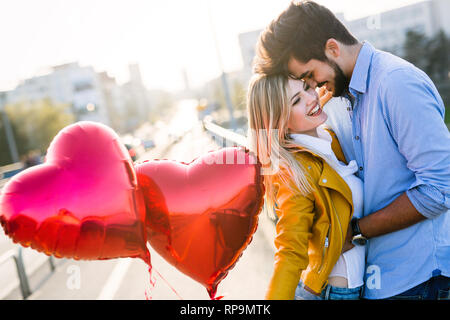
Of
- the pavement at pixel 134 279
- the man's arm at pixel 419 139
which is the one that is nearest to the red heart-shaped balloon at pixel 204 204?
the man's arm at pixel 419 139

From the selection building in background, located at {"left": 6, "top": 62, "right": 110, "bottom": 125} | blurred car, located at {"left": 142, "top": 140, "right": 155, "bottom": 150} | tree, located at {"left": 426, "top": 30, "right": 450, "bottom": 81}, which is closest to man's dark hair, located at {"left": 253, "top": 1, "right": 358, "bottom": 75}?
blurred car, located at {"left": 142, "top": 140, "right": 155, "bottom": 150}

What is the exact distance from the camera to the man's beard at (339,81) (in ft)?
6.13

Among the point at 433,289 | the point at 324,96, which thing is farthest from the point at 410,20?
the point at 433,289

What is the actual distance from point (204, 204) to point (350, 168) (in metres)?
0.68

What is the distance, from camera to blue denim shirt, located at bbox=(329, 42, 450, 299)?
1.50m

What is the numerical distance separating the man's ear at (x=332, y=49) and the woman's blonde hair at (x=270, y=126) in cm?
23

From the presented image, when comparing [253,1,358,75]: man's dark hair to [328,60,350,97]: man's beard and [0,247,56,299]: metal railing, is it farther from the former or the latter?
[0,247,56,299]: metal railing

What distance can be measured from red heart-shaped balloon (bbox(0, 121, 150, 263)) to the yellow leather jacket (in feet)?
1.86

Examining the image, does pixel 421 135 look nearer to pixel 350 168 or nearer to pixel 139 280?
pixel 350 168

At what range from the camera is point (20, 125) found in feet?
149

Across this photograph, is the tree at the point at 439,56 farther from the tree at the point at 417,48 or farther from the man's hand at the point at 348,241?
the man's hand at the point at 348,241

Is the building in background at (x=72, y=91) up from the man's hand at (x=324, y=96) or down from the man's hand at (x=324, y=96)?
up

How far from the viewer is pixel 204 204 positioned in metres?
1.71
